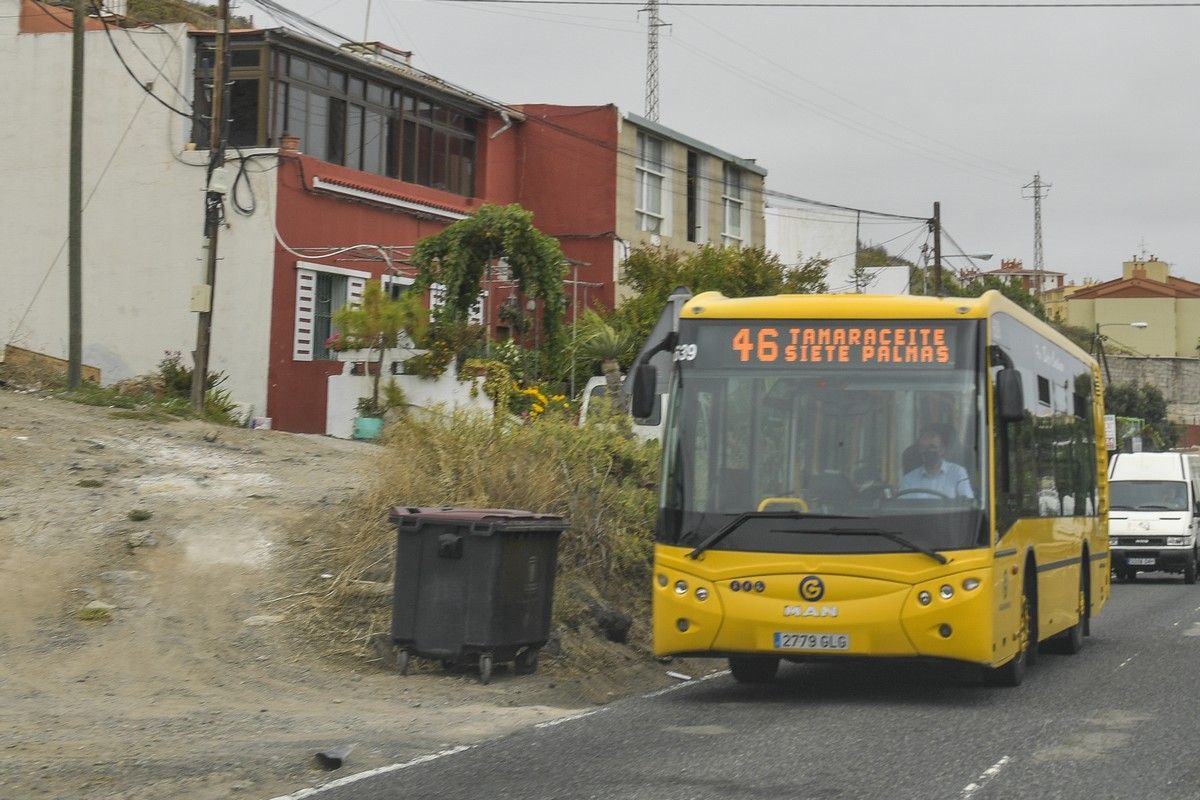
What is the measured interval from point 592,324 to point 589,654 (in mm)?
19636

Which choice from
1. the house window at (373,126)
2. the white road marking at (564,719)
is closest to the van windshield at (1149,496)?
the house window at (373,126)

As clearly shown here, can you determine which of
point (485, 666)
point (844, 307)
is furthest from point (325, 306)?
point (844, 307)

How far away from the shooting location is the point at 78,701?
11172 mm

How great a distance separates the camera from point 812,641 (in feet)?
36.6

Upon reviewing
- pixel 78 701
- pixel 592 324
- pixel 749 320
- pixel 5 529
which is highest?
pixel 592 324

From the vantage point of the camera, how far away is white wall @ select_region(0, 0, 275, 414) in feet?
103

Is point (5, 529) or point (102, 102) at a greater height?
point (102, 102)

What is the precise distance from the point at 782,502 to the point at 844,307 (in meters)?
1.52

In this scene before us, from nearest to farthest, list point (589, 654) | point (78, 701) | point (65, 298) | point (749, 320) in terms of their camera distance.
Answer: point (78, 701) < point (749, 320) < point (589, 654) < point (65, 298)

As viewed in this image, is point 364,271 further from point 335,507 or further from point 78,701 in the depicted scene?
point 78,701

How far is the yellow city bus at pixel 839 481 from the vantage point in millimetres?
11039

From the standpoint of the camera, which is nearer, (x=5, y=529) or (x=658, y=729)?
(x=658, y=729)

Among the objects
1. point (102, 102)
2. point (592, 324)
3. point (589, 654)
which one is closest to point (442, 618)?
point (589, 654)

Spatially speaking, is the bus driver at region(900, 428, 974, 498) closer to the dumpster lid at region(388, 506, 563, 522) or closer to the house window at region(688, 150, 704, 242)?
the dumpster lid at region(388, 506, 563, 522)
